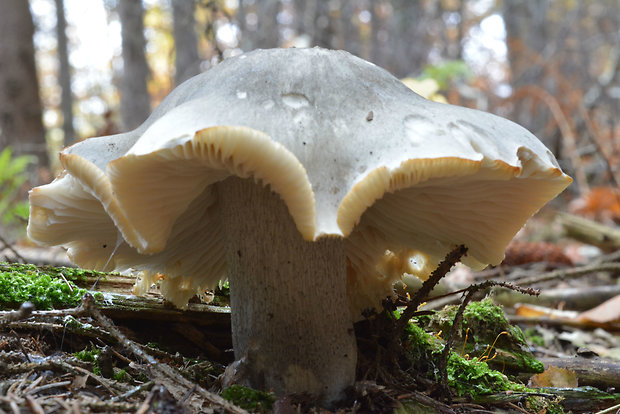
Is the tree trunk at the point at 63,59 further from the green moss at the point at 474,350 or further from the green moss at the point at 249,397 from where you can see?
the green moss at the point at 249,397

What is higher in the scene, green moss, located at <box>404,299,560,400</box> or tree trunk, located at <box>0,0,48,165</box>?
tree trunk, located at <box>0,0,48,165</box>

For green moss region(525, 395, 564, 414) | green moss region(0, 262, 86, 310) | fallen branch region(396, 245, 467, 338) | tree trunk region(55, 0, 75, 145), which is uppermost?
tree trunk region(55, 0, 75, 145)

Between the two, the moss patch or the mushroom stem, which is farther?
the moss patch

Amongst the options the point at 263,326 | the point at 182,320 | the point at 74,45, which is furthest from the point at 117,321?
the point at 74,45

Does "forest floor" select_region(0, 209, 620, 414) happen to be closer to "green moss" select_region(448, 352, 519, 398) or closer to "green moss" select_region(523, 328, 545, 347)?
"green moss" select_region(448, 352, 519, 398)

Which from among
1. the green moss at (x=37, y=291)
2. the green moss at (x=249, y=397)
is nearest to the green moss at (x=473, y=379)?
the green moss at (x=249, y=397)

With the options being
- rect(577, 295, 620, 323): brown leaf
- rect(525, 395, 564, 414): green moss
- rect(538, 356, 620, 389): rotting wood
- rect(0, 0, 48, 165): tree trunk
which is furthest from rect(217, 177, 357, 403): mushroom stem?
rect(0, 0, 48, 165): tree trunk

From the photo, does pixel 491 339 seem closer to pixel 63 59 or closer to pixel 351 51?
pixel 351 51

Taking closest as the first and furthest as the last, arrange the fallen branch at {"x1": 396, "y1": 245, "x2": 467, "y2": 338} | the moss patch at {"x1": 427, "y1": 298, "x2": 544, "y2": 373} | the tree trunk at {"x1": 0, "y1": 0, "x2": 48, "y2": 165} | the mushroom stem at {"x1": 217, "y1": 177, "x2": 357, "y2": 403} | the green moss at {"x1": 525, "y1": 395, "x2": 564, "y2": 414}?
the mushroom stem at {"x1": 217, "y1": 177, "x2": 357, "y2": 403}
the fallen branch at {"x1": 396, "y1": 245, "x2": 467, "y2": 338}
the green moss at {"x1": 525, "y1": 395, "x2": 564, "y2": 414}
the moss patch at {"x1": 427, "y1": 298, "x2": 544, "y2": 373}
the tree trunk at {"x1": 0, "y1": 0, "x2": 48, "y2": 165}
